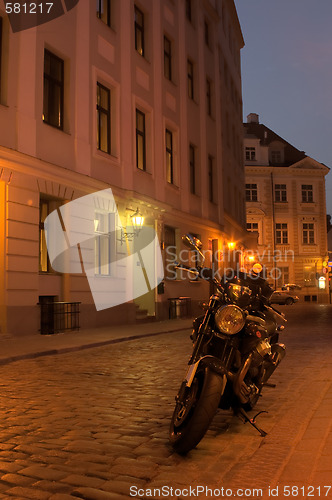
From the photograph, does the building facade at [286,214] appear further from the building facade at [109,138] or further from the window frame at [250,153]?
the building facade at [109,138]

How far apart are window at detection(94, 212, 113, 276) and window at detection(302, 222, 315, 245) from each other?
125 feet

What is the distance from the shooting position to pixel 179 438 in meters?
3.93

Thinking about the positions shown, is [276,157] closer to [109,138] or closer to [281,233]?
[281,233]

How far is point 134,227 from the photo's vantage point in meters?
19.4

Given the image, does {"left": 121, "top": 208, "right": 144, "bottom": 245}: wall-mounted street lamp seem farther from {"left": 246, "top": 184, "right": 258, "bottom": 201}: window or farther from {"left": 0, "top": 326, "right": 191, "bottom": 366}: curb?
{"left": 246, "top": 184, "right": 258, "bottom": 201}: window

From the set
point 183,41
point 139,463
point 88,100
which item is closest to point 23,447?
point 139,463

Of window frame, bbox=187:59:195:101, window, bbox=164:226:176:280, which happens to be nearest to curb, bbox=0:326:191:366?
window, bbox=164:226:176:280

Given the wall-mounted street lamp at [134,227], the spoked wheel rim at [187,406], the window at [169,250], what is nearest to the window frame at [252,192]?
the window at [169,250]

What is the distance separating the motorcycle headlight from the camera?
13.8 ft

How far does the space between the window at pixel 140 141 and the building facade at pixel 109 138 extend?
0.06 metres

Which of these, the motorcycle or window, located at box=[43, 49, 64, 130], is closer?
the motorcycle

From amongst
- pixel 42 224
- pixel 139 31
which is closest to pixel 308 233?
pixel 139 31

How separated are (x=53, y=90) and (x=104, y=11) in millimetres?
4782

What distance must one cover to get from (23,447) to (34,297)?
10.5 meters
